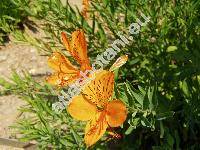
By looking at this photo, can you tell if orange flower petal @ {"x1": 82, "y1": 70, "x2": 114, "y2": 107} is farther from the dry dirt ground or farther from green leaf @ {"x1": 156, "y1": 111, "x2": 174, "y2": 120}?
the dry dirt ground

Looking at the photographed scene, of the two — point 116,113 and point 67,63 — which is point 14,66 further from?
point 116,113

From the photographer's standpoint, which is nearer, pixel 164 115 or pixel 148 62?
pixel 164 115

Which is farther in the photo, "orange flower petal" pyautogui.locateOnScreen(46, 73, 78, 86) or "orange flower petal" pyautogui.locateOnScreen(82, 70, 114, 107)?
"orange flower petal" pyautogui.locateOnScreen(46, 73, 78, 86)

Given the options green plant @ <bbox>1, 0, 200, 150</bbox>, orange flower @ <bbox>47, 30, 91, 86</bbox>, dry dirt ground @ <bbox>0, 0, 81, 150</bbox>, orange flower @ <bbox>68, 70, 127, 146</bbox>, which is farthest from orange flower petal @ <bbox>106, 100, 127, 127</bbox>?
dry dirt ground @ <bbox>0, 0, 81, 150</bbox>

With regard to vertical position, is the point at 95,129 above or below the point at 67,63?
below

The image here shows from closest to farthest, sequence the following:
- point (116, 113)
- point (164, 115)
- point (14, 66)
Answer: point (116, 113)
point (164, 115)
point (14, 66)

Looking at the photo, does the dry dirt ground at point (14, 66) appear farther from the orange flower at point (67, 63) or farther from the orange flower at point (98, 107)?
the orange flower at point (98, 107)

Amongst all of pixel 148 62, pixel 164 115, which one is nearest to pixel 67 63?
pixel 164 115
